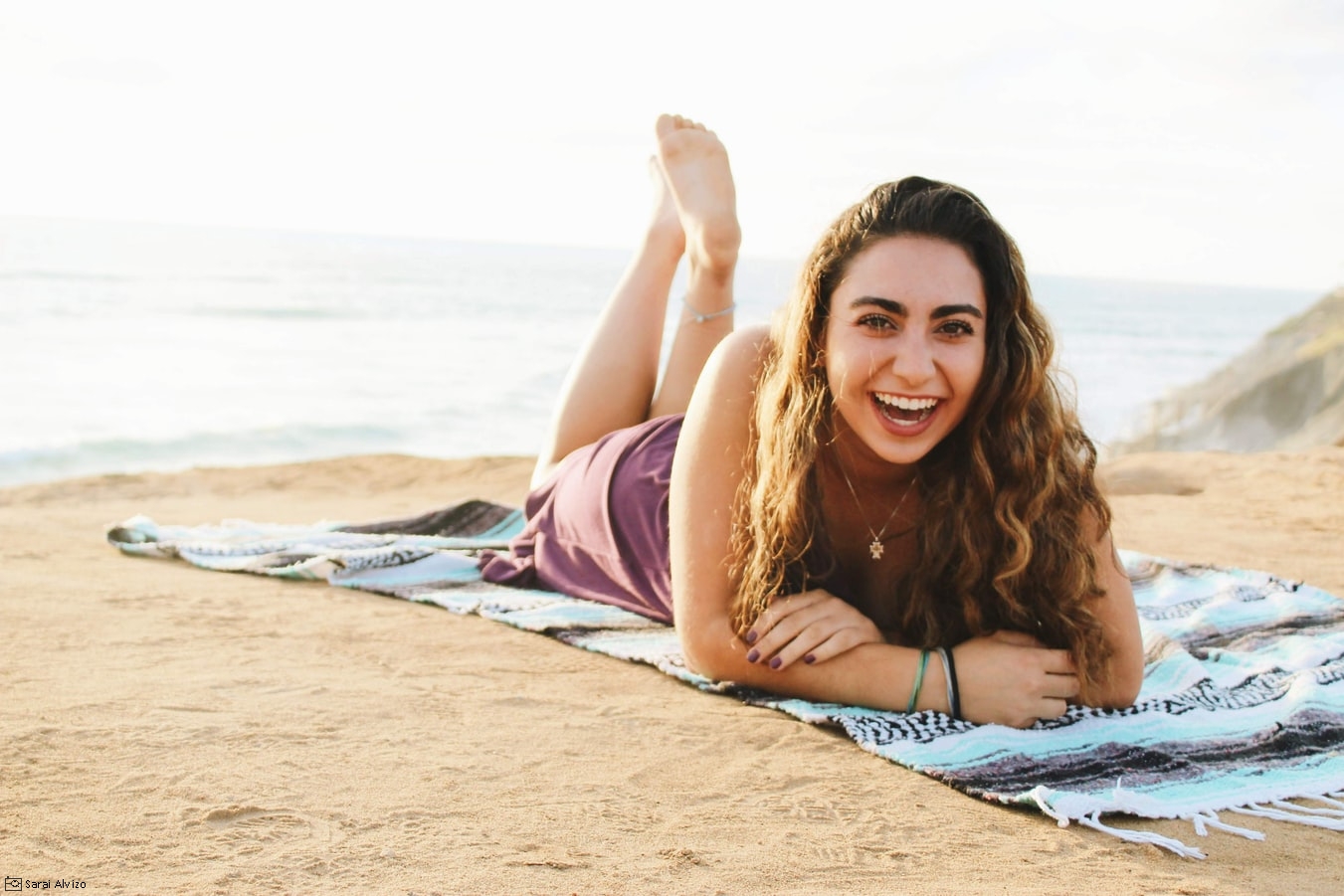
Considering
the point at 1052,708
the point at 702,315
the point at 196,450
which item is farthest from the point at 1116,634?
the point at 196,450

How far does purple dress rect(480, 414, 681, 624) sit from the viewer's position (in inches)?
→ 145

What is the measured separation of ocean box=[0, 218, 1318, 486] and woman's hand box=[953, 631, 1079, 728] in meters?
0.64

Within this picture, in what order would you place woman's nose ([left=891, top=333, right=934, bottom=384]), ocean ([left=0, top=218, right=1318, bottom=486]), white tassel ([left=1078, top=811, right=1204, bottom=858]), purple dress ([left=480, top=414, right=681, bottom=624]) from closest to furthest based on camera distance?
white tassel ([left=1078, top=811, right=1204, bottom=858]), woman's nose ([left=891, top=333, right=934, bottom=384]), purple dress ([left=480, top=414, right=681, bottom=624]), ocean ([left=0, top=218, right=1318, bottom=486])

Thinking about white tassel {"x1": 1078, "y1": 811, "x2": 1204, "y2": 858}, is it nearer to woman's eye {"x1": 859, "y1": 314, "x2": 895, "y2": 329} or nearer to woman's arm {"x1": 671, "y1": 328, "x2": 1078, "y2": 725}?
woman's arm {"x1": 671, "y1": 328, "x2": 1078, "y2": 725}

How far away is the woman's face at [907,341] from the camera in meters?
2.62

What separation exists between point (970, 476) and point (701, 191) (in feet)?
6.64

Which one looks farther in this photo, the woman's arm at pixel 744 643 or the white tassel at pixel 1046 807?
the woman's arm at pixel 744 643

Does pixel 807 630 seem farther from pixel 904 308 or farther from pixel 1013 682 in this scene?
pixel 904 308

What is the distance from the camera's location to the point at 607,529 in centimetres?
381

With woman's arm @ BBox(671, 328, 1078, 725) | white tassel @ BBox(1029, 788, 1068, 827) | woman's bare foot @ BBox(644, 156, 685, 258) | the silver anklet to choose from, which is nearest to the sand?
white tassel @ BBox(1029, 788, 1068, 827)

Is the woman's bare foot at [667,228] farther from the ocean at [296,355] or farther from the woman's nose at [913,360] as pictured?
the woman's nose at [913,360]

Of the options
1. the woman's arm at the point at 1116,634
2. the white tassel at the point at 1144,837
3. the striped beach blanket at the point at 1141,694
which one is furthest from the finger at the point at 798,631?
the white tassel at the point at 1144,837

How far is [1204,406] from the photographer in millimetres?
13273

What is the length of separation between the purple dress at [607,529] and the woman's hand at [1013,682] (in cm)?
101
